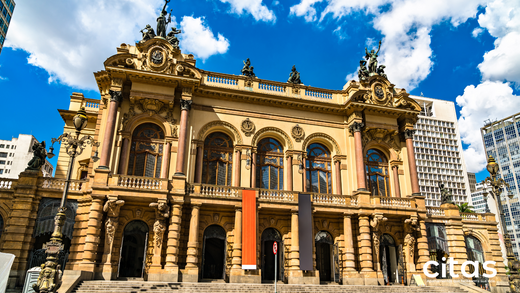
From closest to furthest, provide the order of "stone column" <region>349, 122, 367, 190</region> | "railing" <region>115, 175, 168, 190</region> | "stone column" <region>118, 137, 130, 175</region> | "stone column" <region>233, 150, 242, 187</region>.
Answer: "railing" <region>115, 175, 168, 190</region> < "stone column" <region>118, 137, 130, 175</region> < "stone column" <region>233, 150, 242, 187</region> < "stone column" <region>349, 122, 367, 190</region>

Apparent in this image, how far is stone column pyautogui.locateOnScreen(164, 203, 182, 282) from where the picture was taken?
21942 mm

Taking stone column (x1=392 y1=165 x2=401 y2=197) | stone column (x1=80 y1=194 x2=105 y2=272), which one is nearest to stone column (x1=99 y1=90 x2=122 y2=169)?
stone column (x1=80 y1=194 x2=105 y2=272)

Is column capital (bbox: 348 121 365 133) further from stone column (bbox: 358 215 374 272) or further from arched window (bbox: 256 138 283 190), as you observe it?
stone column (bbox: 358 215 374 272)

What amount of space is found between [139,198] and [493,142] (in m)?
112

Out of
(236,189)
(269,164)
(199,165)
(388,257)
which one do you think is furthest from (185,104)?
(388,257)

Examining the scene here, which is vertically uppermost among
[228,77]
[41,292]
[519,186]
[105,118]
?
[519,186]

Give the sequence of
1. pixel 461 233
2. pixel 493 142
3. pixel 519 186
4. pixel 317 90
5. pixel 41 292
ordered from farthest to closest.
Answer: pixel 493 142 → pixel 519 186 → pixel 317 90 → pixel 461 233 → pixel 41 292

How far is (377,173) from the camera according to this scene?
2991 cm

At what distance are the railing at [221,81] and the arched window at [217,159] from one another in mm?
3924

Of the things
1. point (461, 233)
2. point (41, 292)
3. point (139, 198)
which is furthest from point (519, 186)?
point (41, 292)

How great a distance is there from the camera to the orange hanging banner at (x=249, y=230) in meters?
23.3

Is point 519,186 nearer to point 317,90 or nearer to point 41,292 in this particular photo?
point 317,90

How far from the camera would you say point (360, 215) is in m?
26.2

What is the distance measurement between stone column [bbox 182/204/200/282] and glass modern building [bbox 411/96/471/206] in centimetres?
8823
